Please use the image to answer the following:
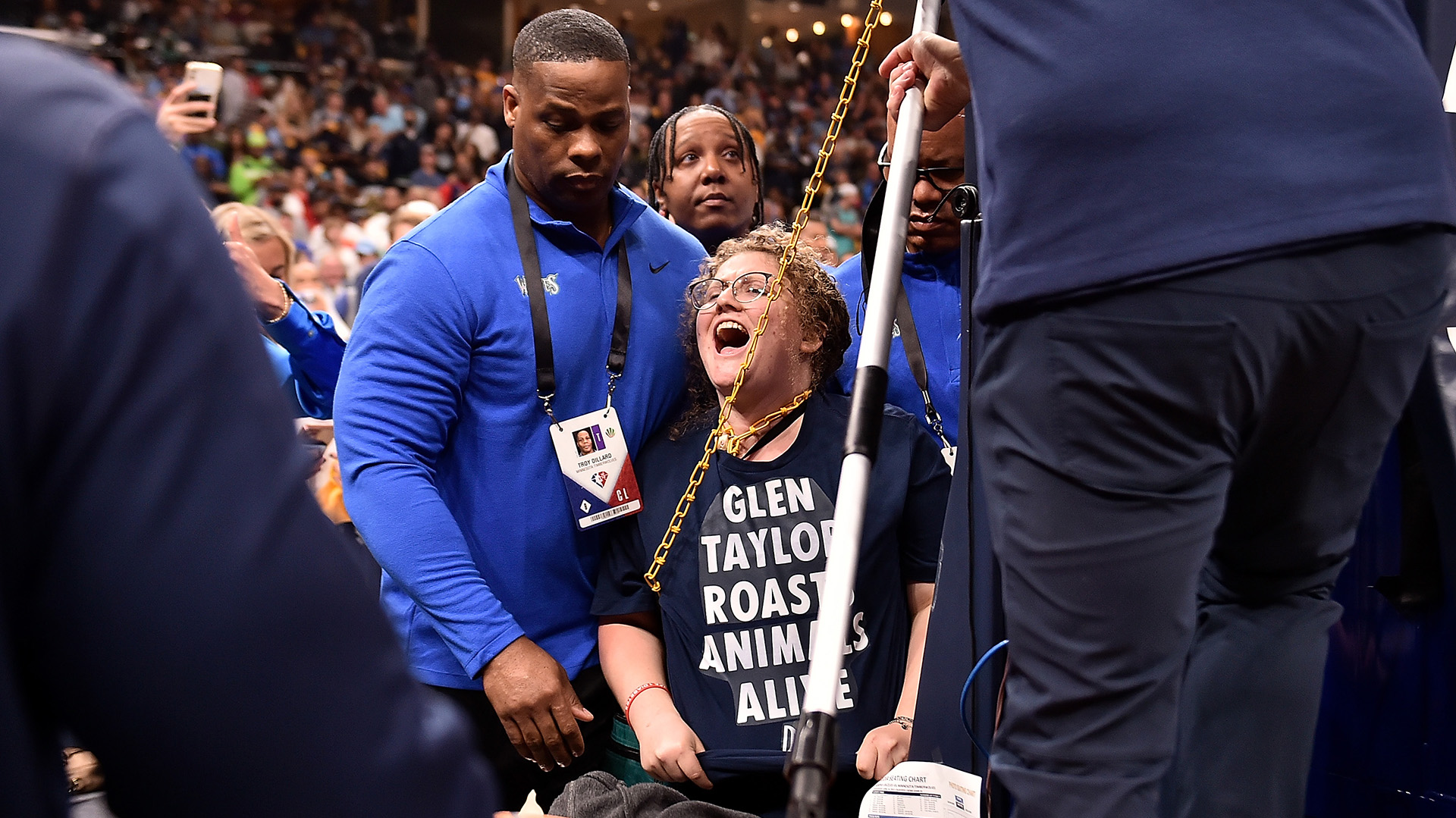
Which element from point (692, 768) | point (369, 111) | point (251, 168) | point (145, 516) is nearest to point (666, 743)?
point (692, 768)

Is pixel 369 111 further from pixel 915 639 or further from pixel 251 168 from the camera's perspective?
pixel 915 639

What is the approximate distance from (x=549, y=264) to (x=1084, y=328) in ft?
5.06

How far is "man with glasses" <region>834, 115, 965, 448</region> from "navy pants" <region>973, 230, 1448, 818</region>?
1.30m

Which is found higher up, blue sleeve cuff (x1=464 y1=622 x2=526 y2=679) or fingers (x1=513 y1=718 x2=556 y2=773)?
blue sleeve cuff (x1=464 y1=622 x2=526 y2=679)

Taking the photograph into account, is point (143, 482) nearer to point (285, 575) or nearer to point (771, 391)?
point (285, 575)

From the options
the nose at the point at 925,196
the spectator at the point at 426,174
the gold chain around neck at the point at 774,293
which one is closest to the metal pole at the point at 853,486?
the gold chain around neck at the point at 774,293

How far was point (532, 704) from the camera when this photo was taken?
217cm

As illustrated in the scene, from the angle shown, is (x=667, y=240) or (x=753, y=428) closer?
(x=753, y=428)

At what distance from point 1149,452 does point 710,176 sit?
259 cm

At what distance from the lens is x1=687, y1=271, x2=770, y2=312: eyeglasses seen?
8.23ft

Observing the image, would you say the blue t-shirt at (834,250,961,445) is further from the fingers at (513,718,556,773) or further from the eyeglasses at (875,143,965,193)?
the fingers at (513,718,556,773)

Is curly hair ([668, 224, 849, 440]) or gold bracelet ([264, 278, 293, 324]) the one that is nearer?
curly hair ([668, 224, 849, 440])

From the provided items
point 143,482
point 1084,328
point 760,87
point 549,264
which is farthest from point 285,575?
point 760,87

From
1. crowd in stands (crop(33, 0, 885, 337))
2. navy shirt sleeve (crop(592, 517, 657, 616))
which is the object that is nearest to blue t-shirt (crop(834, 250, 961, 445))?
navy shirt sleeve (crop(592, 517, 657, 616))
